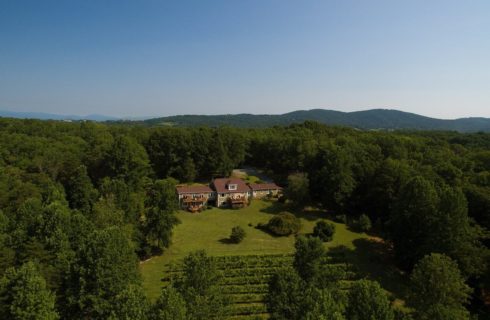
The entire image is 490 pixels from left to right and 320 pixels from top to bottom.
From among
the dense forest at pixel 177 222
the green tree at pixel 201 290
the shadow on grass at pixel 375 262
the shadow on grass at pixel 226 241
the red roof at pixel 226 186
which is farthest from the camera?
the red roof at pixel 226 186

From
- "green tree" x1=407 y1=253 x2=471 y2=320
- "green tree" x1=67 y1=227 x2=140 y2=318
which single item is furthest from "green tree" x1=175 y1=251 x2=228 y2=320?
"green tree" x1=407 y1=253 x2=471 y2=320

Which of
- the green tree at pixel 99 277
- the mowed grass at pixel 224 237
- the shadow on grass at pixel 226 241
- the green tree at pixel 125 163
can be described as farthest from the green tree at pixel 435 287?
the green tree at pixel 125 163

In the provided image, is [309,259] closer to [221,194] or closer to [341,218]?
[341,218]

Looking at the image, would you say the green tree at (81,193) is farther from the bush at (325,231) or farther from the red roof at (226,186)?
the bush at (325,231)

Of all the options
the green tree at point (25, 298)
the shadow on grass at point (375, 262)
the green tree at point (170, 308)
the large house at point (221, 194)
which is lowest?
the shadow on grass at point (375, 262)

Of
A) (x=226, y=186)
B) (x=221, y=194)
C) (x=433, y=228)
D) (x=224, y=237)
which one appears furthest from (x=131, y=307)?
(x=226, y=186)

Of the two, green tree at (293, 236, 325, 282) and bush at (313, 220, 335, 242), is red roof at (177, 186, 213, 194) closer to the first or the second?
bush at (313, 220, 335, 242)

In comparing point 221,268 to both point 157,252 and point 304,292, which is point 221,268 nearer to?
point 157,252
